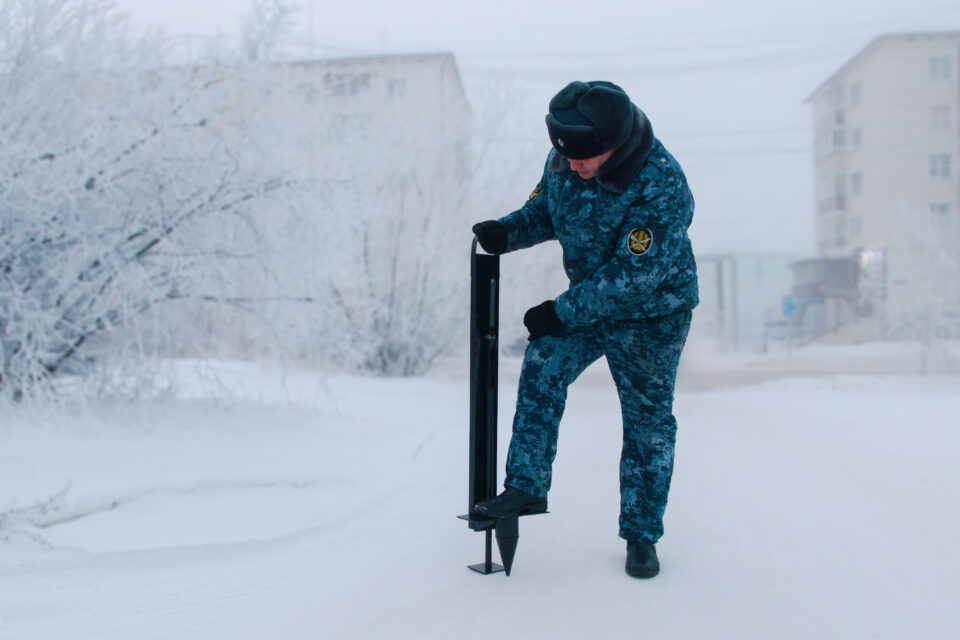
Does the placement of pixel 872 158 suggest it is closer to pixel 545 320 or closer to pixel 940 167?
pixel 940 167

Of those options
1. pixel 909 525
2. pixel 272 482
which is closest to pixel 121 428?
pixel 272 482

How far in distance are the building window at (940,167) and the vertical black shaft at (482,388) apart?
3255cm

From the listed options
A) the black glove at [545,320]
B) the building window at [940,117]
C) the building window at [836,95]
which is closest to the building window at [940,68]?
the building window at [940,117]

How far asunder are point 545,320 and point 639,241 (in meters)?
0.36

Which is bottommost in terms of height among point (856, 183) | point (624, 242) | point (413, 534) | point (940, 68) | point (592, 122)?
point (413, 534)

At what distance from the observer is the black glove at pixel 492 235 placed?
2398mm

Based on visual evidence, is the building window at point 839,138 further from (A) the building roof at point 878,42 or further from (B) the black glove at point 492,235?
(B) the black glove at point 492,235

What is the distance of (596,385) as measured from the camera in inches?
479

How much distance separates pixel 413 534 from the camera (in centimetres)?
291

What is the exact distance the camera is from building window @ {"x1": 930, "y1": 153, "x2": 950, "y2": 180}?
2942 cm

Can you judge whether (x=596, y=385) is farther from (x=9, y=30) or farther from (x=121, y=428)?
(x=9, y=30)

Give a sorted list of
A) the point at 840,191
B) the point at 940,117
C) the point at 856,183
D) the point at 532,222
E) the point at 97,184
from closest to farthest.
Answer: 1. the point at 532,222
2. the point at 97,184
3. the point at 940,117
4. the point at 856,183
5. the point at 840,191

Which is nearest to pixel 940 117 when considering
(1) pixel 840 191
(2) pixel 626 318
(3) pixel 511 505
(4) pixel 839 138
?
(4) pixel 839 138

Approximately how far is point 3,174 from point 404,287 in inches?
264
